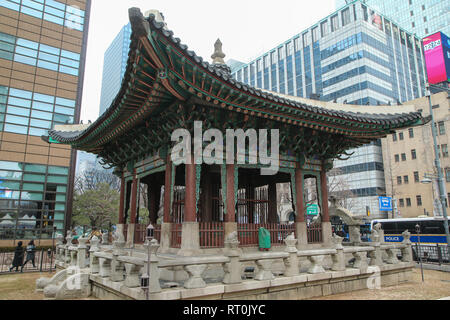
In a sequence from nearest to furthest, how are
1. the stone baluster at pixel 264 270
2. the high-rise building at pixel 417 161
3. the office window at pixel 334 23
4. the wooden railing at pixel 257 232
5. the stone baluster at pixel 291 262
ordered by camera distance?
the stone baluster at pixel 264 270, the stone baluster at pixel 291 262, the wooden railing at pixel 257 232, the high-rise building at pixel 417 161, the office window at pixel 334 23

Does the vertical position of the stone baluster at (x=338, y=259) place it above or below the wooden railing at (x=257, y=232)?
below

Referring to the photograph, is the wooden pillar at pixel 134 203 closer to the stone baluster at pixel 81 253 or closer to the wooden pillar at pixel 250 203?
the stone baluster at pixel 81 253

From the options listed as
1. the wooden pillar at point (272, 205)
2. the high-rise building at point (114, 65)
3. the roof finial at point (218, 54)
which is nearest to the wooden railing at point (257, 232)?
the wooden pillar at point (272, 205)

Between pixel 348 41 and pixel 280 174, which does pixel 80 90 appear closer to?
pixel 280 174

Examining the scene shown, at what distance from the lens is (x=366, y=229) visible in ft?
121

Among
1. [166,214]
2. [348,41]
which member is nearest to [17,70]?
[166,214]

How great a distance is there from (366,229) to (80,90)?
3651 centimetres

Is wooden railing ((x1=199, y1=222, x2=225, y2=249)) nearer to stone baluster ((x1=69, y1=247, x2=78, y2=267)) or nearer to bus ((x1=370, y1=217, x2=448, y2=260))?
stone baluster ((x1=69, y1=247, x2=78, y2=267))

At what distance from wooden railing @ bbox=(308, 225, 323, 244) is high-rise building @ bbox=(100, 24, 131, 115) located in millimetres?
123051

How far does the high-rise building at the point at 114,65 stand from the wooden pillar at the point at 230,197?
12338cm

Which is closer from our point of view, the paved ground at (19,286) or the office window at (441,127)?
the paved ground at (19,286)

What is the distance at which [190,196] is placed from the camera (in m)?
10.5

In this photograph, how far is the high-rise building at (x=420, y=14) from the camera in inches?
3479

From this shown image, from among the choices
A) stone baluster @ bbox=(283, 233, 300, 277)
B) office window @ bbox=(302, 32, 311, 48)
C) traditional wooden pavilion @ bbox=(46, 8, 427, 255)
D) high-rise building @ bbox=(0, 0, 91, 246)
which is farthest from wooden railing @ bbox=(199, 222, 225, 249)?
office window @ bbox=(302, 32, 311, 48)
